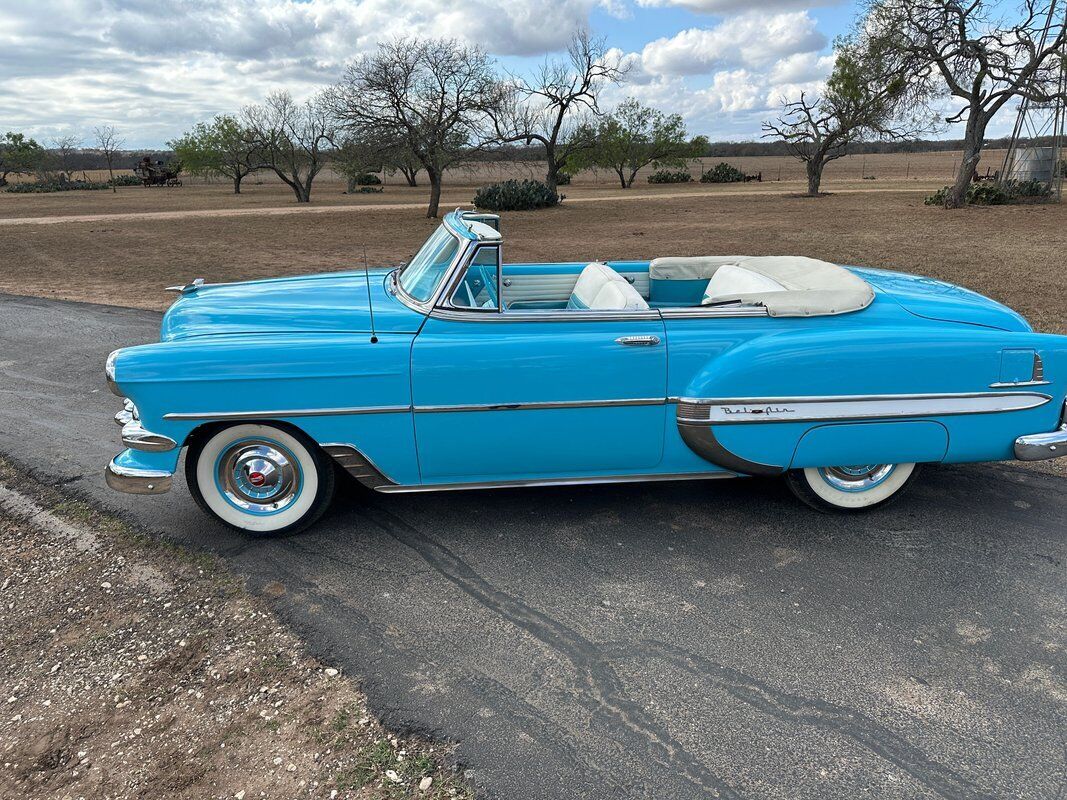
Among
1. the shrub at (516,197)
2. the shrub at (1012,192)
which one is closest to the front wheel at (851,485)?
the shrub at (1012,192)

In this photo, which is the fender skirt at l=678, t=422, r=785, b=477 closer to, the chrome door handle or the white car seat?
the chrome door handle

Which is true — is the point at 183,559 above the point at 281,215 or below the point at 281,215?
below

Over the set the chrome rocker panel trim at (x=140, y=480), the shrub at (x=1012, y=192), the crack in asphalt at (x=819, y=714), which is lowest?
the crack in asphalt at (x=819, y=714)

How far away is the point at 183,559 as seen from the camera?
141 inches

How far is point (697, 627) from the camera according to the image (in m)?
3.03

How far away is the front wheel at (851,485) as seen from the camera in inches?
154

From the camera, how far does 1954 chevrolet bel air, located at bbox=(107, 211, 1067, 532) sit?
346 cm

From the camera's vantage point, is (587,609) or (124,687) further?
(587,609)

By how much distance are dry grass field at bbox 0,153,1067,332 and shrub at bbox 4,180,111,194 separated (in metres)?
23.0

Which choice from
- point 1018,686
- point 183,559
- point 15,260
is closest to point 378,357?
point 183,559

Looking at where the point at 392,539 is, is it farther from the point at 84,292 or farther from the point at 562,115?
the point at 562,115

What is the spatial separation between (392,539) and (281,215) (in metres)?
27.2

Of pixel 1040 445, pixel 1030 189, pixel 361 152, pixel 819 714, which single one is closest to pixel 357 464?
pixel 819 714

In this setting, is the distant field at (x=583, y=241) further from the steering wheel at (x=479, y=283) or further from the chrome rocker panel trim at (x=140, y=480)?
the chrome rocker panel trim at (x=140, y=480)
